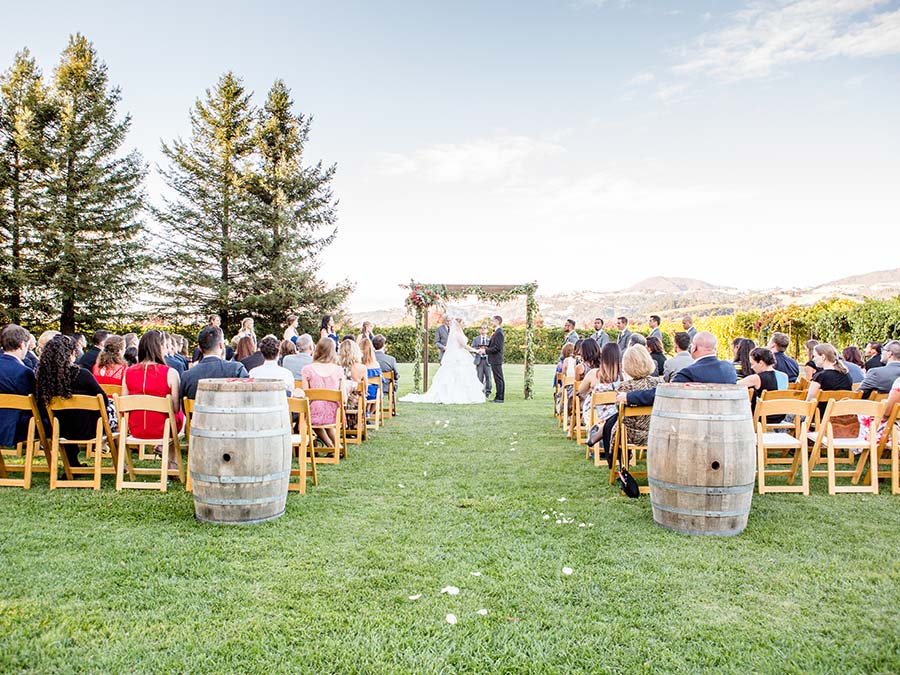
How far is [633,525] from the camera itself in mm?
4836

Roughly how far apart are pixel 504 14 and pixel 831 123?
15978mm

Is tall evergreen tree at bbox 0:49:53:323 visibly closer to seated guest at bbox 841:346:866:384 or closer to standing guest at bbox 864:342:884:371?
seated guest at bbox 841:346:866:384

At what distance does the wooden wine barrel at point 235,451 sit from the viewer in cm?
461

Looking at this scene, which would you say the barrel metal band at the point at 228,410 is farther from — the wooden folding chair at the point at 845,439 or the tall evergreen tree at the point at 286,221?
the tall evergreen tree at the point at 286,221

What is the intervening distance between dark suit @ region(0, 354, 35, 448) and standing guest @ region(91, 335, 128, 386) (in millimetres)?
1325

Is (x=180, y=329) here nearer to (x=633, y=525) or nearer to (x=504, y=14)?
(x=504, y=14)

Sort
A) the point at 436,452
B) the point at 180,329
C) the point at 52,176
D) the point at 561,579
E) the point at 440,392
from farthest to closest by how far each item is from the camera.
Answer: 1. the point at 180,329
2. the point at 52,176
3. the point at 440,392
4. the point at 436,452
5. the point at 561,579

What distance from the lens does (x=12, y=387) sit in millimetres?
6047

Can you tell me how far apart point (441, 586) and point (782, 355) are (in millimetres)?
7175

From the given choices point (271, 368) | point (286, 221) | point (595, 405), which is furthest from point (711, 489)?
point (286, 221)

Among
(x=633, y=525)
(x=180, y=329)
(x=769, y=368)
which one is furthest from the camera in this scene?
(x=180, y=329)

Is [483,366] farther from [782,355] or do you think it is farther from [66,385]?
[66,385]

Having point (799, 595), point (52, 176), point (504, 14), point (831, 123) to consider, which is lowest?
point (799, 595)

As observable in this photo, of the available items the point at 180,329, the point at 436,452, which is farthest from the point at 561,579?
the point at 180,329
